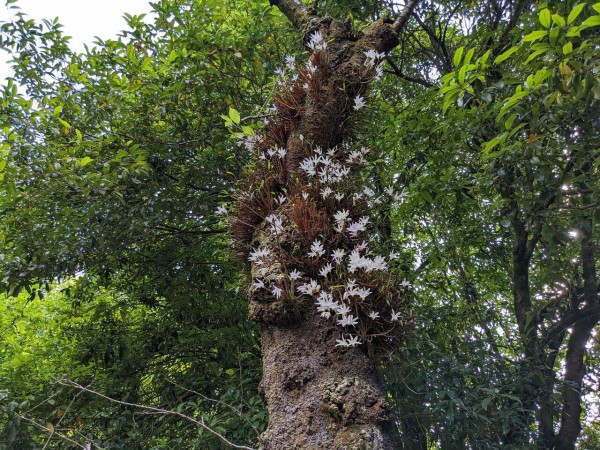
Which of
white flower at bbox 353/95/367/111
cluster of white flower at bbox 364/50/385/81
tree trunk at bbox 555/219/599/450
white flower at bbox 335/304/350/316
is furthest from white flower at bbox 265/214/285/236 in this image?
tree trunk at bbox 555/219/599/450

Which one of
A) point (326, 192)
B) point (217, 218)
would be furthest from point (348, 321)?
point (217, 218)

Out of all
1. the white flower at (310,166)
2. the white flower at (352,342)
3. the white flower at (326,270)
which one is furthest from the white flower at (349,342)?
the white flower at (310,166)

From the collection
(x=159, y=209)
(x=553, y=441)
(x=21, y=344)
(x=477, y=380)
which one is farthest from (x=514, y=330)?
(x=21, y=344)

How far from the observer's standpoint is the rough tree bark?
53.7 inches

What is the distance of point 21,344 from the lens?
692cm

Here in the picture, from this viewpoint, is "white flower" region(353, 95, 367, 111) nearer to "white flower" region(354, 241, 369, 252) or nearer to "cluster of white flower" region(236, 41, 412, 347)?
"cluster of white flower" region(236, 41, 412, 347)

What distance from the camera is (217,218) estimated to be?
4.24 meters

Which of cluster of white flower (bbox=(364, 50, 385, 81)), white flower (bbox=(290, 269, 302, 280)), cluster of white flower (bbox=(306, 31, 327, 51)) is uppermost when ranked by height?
cluster of white flower (bbox=(306, 31, 327, 51))

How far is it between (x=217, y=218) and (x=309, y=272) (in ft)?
8.73

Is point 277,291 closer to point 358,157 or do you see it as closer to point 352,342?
point 352,342

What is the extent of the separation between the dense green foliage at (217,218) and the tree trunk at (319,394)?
105cm

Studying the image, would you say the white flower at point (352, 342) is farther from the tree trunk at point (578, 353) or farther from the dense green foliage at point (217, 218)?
the tree trunk at point (578, 353)

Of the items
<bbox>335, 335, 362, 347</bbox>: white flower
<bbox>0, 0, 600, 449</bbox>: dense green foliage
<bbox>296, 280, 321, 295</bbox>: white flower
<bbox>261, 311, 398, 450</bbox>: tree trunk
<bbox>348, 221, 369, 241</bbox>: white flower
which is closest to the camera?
<bbox>261, 311, 398, 450</bbox>: tree trunk

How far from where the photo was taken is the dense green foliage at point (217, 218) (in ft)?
9.91
